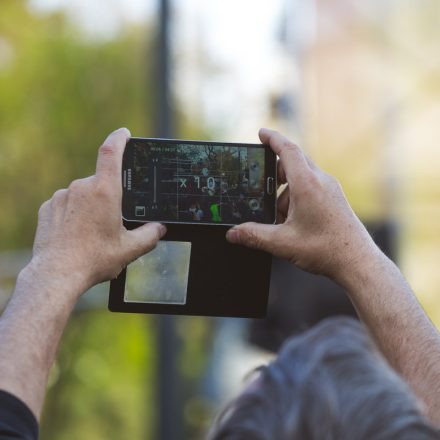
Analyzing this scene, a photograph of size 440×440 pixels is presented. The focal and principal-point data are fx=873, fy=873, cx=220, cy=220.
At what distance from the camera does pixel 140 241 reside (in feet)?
4.86

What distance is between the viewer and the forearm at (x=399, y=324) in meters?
1.47

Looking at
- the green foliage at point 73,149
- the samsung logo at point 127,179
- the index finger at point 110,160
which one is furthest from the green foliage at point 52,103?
the index finger at point 110,160

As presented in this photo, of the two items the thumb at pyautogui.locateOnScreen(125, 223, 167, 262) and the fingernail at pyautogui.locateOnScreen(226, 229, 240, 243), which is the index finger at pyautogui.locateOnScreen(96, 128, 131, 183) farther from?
the fingernail at pyautogui.locateOnScreen(226, 229, 240, 243)

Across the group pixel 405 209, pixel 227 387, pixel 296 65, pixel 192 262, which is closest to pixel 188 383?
pixel 227 387

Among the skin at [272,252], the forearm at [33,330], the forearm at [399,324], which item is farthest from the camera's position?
the forearm at [399,324]

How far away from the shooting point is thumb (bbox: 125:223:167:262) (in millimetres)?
1472

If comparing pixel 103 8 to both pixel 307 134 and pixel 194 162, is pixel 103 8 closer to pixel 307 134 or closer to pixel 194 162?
pixel 307 134

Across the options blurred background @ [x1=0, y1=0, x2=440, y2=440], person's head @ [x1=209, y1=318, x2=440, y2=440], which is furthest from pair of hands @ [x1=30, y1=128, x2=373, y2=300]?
blurred background @ [x1=0, y1=0, x2=440, y2=440]

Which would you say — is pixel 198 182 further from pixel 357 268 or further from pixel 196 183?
pixel 357 268

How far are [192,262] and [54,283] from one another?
0.99 ft

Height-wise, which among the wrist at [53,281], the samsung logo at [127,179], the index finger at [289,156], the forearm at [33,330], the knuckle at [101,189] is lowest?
the forearm at [33,330]

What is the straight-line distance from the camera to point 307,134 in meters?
10.8

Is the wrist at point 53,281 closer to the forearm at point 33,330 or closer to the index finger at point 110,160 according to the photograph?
the forearm at point 33,330

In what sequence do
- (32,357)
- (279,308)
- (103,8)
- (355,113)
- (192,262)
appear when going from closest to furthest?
(32,357), (192,262), (279,308), (103,8), (355,113)
